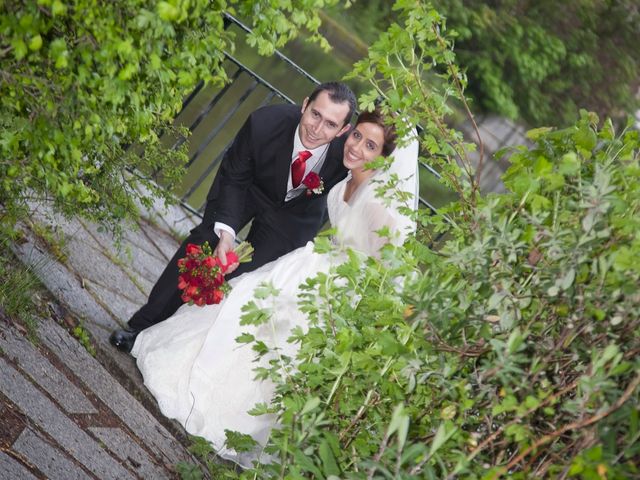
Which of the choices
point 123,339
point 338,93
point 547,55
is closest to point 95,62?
point 338,93

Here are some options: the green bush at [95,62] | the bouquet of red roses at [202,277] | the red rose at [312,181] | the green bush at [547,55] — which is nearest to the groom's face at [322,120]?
the red rose at [312,181]

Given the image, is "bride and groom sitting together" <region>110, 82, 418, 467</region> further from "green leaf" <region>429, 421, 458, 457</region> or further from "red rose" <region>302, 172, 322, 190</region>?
"green leaf" <region>429, 421, 458, 457</region>

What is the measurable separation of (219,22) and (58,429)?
1758mm

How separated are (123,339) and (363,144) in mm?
1535

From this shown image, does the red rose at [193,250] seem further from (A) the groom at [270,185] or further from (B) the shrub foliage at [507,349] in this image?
(B) the shrub foliage at [507,349]

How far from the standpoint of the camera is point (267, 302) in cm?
431

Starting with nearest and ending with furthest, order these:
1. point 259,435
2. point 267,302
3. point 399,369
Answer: point 399,369
point 259,435
point 267,302

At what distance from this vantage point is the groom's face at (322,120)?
4.28 meters

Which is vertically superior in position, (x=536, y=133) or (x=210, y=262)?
(x=536, y=133)

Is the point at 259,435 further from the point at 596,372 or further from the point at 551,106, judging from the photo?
the point at 551,106

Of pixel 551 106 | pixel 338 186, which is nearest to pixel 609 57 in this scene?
pixel 551 106

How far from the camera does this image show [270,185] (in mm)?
4723

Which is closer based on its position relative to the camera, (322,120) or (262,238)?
(322,120)

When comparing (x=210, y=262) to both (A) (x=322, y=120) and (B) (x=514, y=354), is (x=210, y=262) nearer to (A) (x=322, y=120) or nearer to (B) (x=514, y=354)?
(A) (x=322, y=120)
